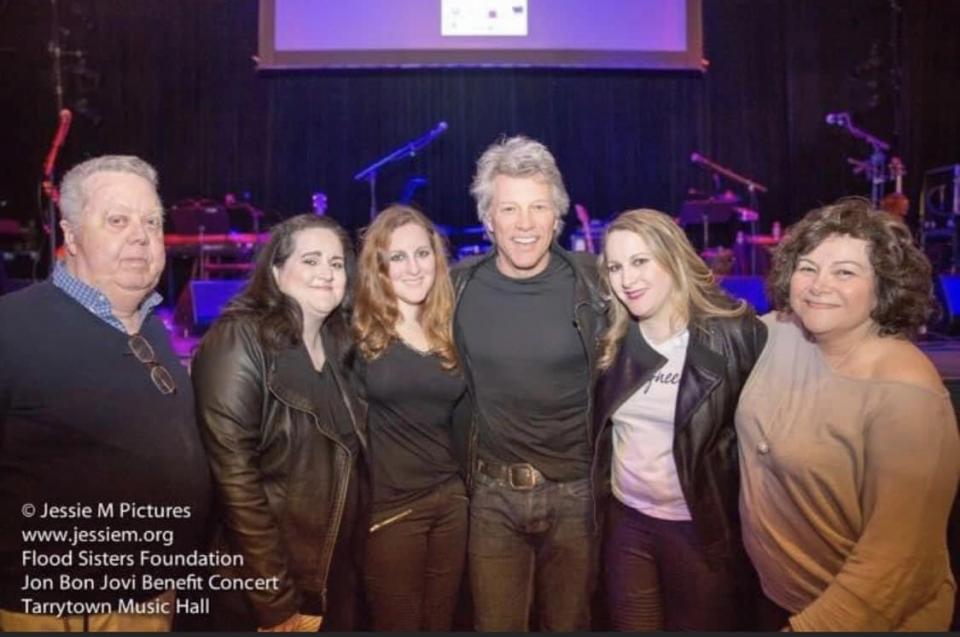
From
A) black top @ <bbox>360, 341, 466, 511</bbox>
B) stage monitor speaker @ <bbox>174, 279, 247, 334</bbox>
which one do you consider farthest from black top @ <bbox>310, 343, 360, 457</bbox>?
stage monitor speaker @ <bbox>174, 279, 247, 334</bbox>

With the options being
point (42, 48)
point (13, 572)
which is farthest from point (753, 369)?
point (42, 48)

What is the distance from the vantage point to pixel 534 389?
239cm

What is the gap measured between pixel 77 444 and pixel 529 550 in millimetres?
1359

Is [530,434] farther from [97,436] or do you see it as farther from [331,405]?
[97,436]

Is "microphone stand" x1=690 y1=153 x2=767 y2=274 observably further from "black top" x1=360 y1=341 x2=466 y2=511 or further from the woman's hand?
the woman's hand

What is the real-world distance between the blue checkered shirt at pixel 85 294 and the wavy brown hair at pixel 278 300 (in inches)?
13.6

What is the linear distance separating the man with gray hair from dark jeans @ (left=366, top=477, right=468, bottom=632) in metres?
0.09

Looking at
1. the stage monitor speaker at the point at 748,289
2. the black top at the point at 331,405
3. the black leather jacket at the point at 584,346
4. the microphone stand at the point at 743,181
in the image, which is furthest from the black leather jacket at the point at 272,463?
the microphone stand at the point at 743,181

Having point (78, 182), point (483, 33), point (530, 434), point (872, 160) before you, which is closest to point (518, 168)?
point (530, 434)

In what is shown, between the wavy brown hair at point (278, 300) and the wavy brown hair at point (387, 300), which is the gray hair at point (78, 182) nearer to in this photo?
the wavy brown hair at point (278, 300)

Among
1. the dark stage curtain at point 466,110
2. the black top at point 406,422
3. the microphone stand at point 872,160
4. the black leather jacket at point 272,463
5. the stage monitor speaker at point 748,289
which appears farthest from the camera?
the dark stage curtain at point 466,110

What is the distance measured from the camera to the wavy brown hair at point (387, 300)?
7.86ft

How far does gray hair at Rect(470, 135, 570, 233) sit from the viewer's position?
8.13ft

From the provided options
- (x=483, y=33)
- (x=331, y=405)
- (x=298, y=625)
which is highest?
(x=483, y=33)
